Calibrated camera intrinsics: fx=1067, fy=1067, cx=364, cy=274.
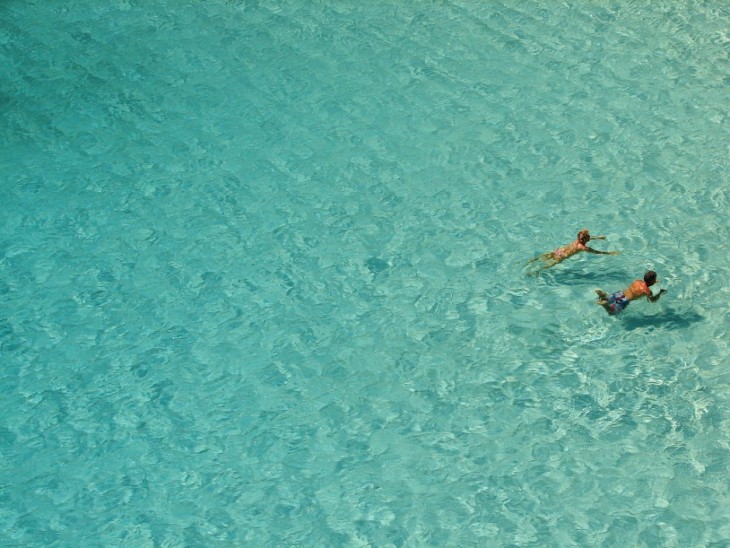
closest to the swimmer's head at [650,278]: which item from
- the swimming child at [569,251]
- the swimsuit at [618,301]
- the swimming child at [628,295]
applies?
the swimming child at [628,295]

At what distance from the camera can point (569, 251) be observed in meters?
4.95

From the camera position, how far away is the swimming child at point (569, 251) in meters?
4.83

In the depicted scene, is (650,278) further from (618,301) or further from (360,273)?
(360,273)

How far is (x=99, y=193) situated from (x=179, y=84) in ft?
3.68

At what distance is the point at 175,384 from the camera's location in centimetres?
477

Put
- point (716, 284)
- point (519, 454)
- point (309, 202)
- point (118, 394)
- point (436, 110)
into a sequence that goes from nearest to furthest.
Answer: point (519, 454) < point (118, 394) < point (716, 284) < point (309, 202) < point (436, 110)

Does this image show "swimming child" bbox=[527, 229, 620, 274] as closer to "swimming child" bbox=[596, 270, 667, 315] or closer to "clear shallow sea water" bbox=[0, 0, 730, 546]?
"clear shallow sea water" bbox=[0, 0, 730, 546]

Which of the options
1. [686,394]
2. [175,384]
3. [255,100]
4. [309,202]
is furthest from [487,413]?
[255,100]

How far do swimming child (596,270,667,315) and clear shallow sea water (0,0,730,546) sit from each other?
0.40 feet

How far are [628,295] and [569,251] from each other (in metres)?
0.35

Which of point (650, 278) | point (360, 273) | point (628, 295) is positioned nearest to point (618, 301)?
point (628, 295)

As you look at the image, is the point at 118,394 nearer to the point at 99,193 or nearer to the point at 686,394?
the point at 99,193

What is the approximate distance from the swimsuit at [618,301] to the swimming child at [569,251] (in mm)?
209

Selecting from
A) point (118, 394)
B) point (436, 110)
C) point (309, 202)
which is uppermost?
point (436, 110)
